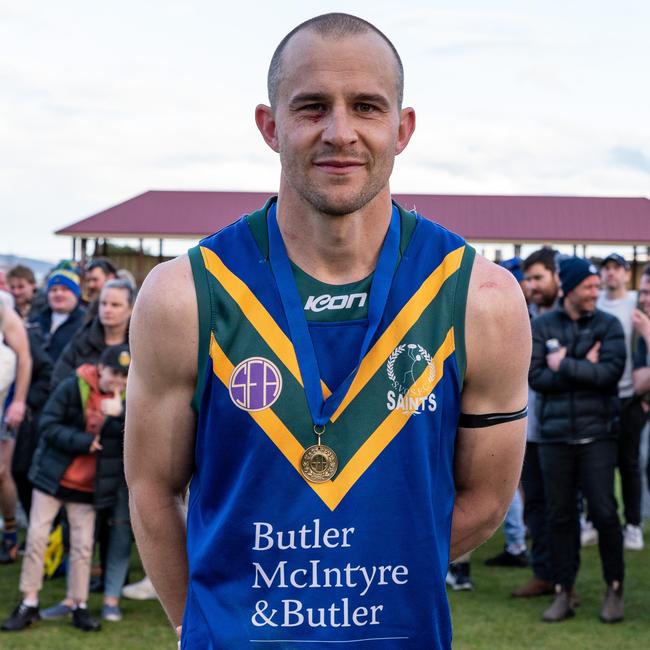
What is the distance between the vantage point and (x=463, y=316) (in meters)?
2.67

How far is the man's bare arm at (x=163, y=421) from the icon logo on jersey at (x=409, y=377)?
466 millimetres

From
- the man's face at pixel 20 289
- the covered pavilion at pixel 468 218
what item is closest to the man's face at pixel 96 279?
the man's face at pixel 20 289

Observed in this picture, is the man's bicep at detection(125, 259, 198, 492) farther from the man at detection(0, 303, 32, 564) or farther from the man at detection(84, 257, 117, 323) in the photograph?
the man at detection(84, 257, 117, 323)

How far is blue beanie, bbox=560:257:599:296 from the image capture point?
7008 mm

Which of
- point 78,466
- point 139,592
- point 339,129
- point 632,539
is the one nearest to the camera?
point 339,129

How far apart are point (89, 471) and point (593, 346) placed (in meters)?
3.30

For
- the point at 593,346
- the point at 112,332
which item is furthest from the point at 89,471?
the point at 593,346

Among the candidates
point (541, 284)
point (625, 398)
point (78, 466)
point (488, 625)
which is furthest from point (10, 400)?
point (625, 398)

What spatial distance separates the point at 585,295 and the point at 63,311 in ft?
14.6

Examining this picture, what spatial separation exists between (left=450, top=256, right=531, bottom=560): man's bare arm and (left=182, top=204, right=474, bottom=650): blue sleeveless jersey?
0.19ft

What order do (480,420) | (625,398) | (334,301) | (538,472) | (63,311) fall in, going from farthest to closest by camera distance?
(63,311) → (625,398) → (538,472) → (480,420) → (334,301)

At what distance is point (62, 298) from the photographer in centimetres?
923

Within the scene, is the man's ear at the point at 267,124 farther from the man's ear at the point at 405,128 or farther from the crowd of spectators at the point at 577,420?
the crowd of spectators at the point at 577,420

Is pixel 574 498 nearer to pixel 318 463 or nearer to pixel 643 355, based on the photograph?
pixel 643 355
